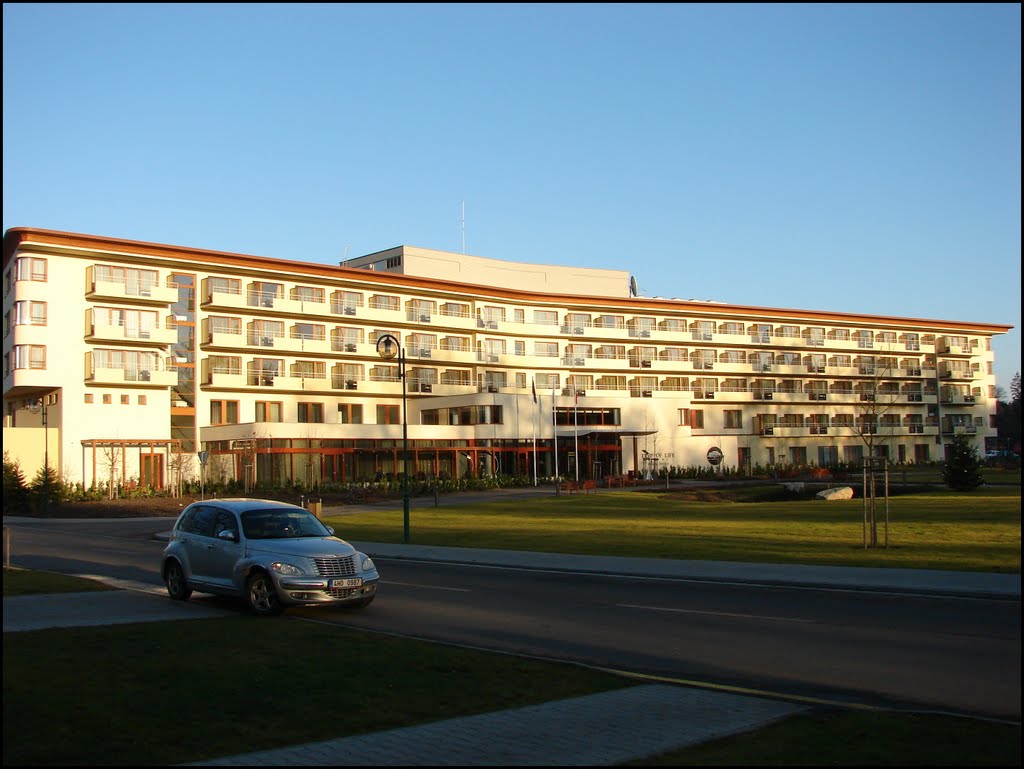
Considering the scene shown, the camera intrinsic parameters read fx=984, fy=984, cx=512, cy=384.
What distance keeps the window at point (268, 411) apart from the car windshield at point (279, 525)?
5875 centimetres

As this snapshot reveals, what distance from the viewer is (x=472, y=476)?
70.4 m

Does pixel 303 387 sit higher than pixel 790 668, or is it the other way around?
pixel 303 387

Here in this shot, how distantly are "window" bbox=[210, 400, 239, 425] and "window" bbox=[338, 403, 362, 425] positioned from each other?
841cm

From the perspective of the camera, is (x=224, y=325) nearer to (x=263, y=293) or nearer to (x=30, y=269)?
(x=263, y=293)

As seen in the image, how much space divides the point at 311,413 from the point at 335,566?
205ft

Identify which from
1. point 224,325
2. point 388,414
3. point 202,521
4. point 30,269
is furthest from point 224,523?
point 388,414

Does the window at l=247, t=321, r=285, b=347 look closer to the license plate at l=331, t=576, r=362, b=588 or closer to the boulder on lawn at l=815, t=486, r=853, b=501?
the boulder on lawn at l=815, t=486, r=853, b=501

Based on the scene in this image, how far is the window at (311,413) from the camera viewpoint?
75.4 m

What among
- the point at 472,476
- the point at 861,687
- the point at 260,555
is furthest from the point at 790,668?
the point at 472,476

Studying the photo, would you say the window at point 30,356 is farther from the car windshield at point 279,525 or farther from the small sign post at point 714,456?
the car windshield at point 279,525

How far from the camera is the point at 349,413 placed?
7800 centimetres

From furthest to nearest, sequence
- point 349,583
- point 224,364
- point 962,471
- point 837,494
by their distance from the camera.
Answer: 1. point 224,364
2. point 837,494
3. point 962,471
4. point 349,583

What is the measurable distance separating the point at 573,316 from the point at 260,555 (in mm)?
77918

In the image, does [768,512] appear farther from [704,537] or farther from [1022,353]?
[1022,353]
